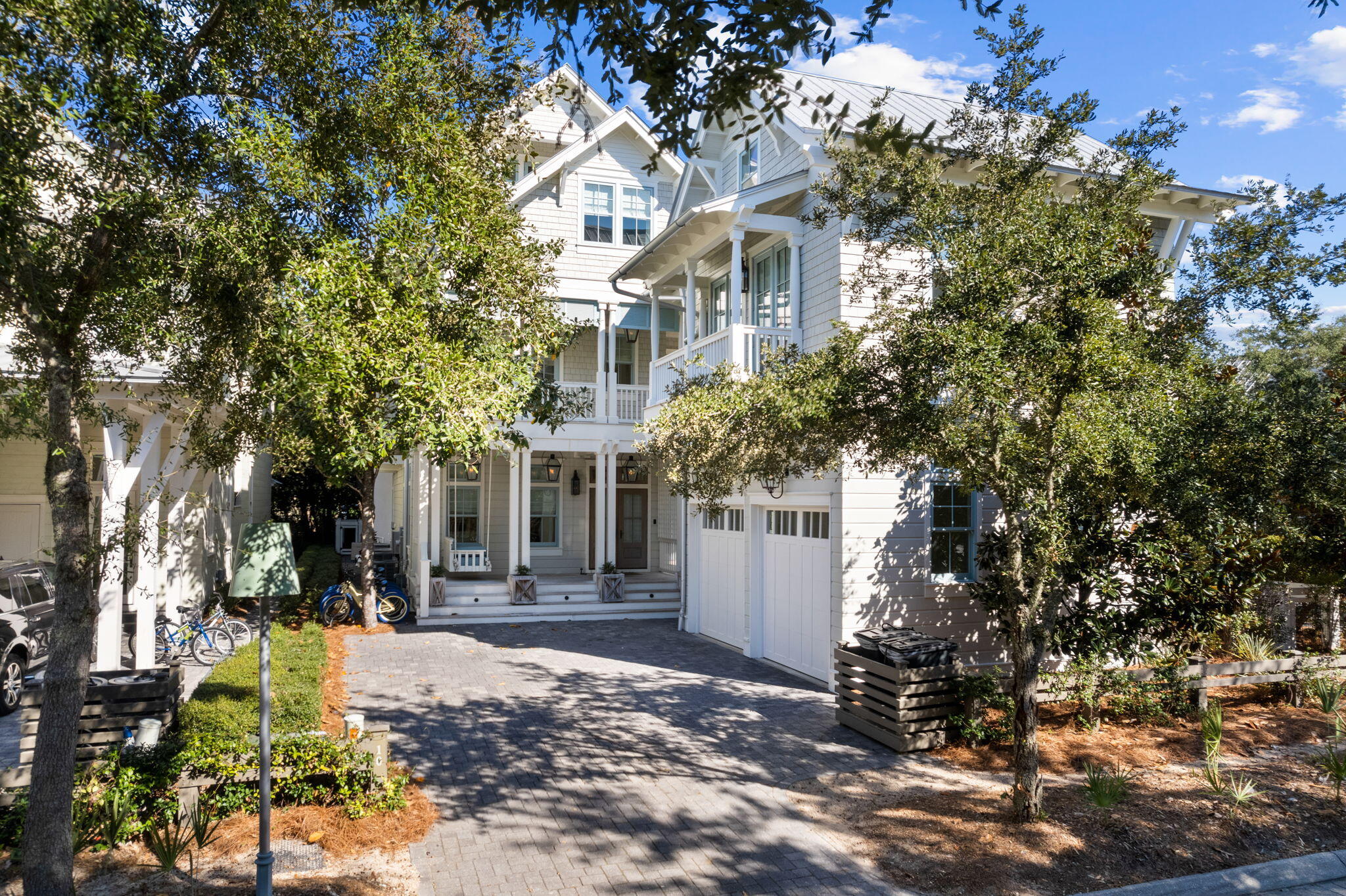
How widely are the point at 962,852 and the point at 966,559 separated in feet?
19.9

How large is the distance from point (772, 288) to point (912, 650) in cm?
662

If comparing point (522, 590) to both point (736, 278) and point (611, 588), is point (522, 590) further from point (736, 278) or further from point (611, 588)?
point (736, 278)

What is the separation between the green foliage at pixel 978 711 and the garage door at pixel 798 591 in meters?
2.70

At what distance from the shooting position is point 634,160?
19969 millimetres

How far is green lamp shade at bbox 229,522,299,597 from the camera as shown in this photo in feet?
18.0

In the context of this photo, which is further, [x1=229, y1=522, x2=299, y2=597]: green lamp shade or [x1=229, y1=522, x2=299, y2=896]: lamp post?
[x1=229, y1=522, x2=299, y2=597]: green lamp shade

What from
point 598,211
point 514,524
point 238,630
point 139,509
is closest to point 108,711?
point 139,509

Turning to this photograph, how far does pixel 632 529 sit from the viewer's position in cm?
2127

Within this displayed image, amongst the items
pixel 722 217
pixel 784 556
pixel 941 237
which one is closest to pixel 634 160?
pixel 722 217

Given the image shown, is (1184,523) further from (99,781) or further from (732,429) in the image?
(99,781)

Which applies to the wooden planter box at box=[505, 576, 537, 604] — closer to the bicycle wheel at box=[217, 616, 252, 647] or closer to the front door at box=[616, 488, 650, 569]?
the front door at box=[616, 488, 650, 569]

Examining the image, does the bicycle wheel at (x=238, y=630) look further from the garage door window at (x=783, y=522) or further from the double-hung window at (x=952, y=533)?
the double-hung window at (x=952, y=533)

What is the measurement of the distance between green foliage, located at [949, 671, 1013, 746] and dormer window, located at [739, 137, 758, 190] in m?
9.25

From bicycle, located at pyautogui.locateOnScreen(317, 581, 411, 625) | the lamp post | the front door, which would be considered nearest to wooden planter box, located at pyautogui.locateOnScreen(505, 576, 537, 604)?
bicycle, located at pyautogui.locateOnScreen(317, 581, 411, 625)
